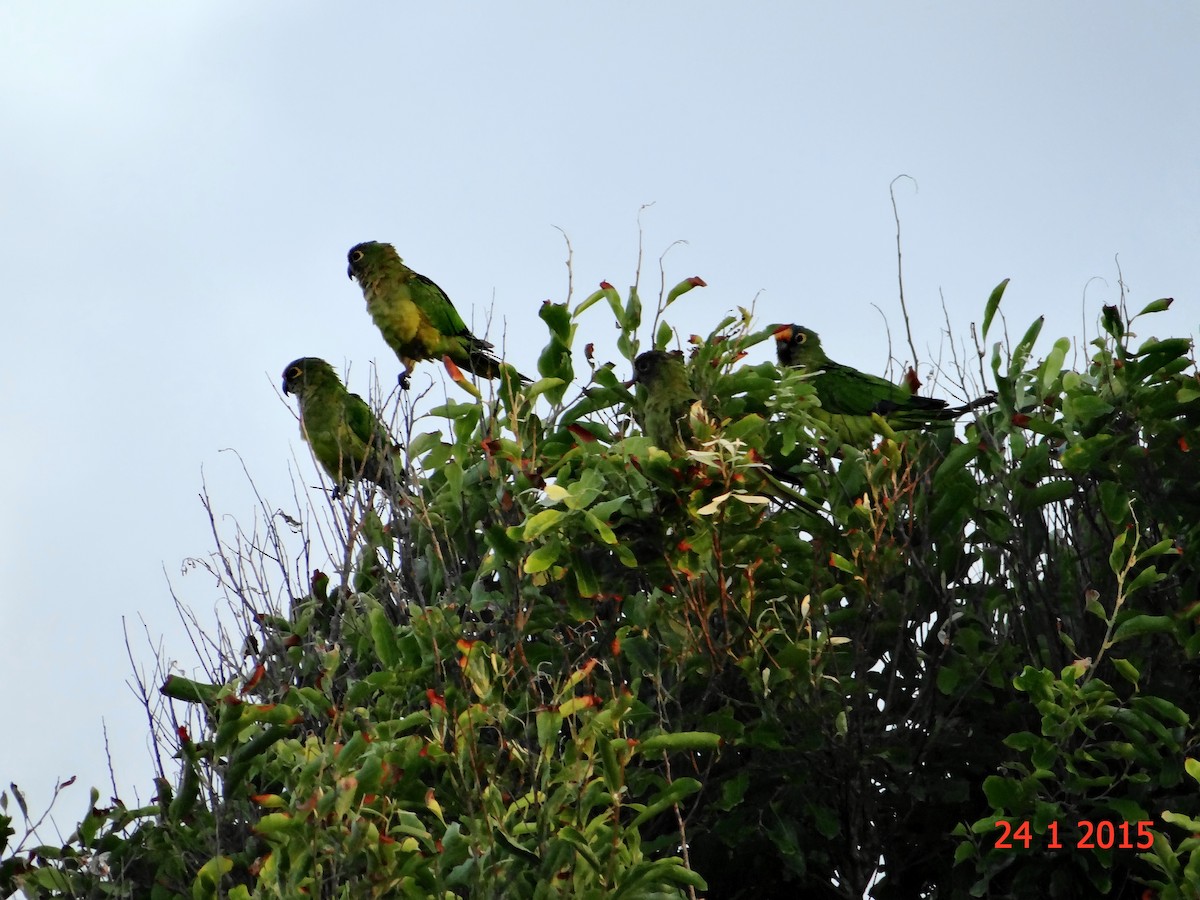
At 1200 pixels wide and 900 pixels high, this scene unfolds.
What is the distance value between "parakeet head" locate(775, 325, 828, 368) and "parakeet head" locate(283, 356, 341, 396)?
330cm

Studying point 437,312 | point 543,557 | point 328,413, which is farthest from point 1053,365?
point 328,413

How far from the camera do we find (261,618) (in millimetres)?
6977

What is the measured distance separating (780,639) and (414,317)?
4.85 m

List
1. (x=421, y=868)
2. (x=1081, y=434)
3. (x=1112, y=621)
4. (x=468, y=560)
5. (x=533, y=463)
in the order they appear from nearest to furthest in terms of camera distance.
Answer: (x=421, y=868)
(x=1112, y=621)
(x=533, y=463)
(x=1081, y=434)
(x=468, y=560)

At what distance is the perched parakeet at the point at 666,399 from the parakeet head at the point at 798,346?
10.3ft

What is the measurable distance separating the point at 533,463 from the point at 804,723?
5.42 ft

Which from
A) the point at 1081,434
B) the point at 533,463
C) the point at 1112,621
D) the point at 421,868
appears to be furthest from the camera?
the point at 1081,434

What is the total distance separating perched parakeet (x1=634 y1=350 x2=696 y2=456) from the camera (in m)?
6.00

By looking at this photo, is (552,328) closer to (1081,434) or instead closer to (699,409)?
(699,409)

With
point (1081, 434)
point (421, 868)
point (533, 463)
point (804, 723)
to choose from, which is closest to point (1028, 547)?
point (1081, 434)

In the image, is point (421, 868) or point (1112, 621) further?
point (1112, 621)

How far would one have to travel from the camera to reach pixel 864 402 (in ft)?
25.7

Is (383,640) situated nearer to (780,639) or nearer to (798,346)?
(780,639)

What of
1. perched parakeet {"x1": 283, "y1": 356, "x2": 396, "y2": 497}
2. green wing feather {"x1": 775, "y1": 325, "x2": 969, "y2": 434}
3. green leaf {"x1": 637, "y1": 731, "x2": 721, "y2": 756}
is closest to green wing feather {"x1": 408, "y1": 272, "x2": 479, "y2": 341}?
perched parakeet {"x1": 283, "y1": 356, "x2": 396, "y2": 497}
